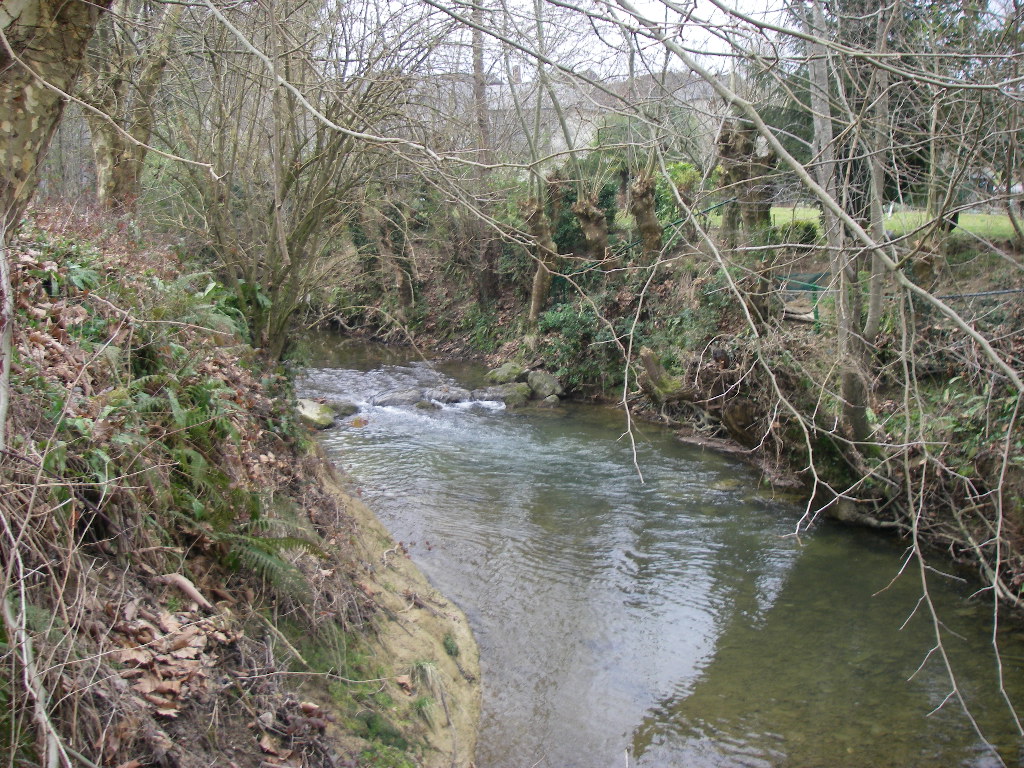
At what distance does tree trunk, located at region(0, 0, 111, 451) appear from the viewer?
8.57 ft

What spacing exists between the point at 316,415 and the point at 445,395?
128 inches

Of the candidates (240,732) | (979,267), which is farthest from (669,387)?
(240,732)

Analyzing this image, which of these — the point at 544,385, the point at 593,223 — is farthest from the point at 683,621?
the point at 593,223

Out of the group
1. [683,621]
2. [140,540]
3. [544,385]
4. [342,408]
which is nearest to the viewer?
[140,540]

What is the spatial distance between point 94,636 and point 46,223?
5.77 metres

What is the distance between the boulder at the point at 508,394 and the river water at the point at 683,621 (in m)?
3.90

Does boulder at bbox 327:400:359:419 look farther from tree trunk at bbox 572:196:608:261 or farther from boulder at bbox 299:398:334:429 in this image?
tree trunk at bbox 572:196:608:261

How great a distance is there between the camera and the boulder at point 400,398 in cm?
1554

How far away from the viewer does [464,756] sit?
16.8ft

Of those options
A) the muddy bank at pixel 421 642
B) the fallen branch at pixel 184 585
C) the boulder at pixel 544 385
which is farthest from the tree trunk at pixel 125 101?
the boulder at pixel 544 385

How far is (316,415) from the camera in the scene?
534 inches

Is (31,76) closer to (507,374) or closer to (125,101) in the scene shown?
→ (125,101)

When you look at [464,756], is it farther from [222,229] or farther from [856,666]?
[222,229]

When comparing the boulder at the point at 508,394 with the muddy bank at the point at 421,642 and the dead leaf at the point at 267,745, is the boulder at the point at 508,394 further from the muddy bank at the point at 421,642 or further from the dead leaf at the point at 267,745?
the dead leaf at the point at 267,745
